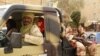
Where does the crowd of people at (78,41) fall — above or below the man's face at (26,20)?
below

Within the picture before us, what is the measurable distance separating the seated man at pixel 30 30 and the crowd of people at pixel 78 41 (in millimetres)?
622

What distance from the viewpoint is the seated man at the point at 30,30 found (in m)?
5.33

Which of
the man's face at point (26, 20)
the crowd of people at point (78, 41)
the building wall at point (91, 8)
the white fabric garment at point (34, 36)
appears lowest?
the building wall at point (91, 8)

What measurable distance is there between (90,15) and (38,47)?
145ft

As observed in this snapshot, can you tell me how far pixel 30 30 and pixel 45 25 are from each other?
0.28m

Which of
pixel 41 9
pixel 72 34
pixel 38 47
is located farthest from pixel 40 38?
pixel 72 34

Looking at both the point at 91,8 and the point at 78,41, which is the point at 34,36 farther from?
the point at 91,8

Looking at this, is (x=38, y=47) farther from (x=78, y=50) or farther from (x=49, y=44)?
(x=78, y=50)

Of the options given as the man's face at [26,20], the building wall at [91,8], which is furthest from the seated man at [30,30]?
the building wall at [91,8]

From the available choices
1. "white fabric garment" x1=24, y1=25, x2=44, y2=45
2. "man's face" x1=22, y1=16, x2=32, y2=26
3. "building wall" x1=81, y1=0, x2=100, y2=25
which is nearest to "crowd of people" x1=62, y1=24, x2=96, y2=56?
"white fabric garment" x1=24, y1=25, x2=44, y2=45

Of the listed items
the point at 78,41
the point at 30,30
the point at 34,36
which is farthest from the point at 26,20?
the point at 78,41

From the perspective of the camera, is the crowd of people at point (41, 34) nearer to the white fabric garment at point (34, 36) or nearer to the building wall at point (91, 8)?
the white fabric garment at point (34, 36)

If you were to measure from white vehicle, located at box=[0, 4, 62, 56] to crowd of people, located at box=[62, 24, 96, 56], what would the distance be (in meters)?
0.32

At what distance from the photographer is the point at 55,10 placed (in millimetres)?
5723
